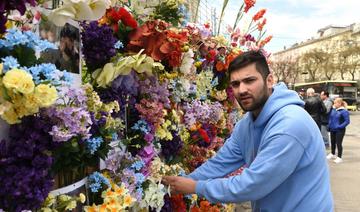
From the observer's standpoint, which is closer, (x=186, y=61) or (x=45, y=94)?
(x=45, y=94)

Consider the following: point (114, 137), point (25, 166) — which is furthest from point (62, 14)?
point (114, 137)

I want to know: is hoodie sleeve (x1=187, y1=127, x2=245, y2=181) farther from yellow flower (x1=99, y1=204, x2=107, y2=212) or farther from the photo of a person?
the photo of a person

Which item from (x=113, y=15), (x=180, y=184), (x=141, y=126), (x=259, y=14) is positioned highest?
(x=259, y=14)

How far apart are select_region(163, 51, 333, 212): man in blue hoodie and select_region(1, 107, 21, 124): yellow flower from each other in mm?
1323

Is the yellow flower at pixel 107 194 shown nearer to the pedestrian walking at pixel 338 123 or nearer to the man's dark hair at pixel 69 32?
the man's dark hair at pixel 69 32

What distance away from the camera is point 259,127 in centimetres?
258

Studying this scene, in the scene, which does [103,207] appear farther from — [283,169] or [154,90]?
[283,169]

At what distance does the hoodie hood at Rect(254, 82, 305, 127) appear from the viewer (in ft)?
Result: 8.04

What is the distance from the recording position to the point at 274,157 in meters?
2.25

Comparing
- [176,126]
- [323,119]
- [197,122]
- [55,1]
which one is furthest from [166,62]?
[323,119]

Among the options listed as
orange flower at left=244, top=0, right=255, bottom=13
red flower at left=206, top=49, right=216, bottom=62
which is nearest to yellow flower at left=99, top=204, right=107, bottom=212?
red flower at left=206, top=49, right=216, bottom=62

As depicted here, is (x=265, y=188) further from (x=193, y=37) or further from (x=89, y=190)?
(x=193, y=37)

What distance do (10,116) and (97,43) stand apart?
75 centimetres

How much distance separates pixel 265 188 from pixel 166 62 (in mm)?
875
